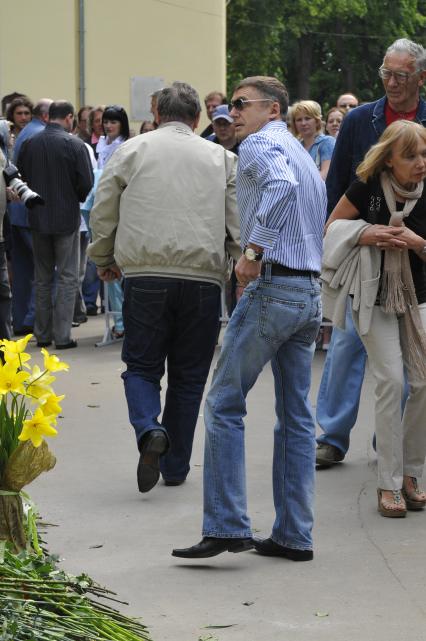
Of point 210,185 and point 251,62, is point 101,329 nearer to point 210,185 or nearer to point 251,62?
point 210,185

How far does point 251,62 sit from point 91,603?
43458 millimetres

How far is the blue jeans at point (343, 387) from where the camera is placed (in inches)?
283

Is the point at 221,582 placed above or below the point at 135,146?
below

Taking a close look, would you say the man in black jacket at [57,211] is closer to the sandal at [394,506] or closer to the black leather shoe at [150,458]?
the black leather shoe at [150,458]

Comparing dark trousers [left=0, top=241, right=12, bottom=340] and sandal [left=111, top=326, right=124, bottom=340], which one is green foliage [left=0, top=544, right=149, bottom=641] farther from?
sandal [left=111, top=326, right=124, bottom=340]

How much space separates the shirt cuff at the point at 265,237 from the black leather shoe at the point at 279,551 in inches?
48.7

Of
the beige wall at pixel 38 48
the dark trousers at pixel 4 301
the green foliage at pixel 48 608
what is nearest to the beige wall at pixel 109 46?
the beige wall at pixel 38 48

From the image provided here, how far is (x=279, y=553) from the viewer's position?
220 inches

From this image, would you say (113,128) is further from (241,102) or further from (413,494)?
Answer: (241,102)

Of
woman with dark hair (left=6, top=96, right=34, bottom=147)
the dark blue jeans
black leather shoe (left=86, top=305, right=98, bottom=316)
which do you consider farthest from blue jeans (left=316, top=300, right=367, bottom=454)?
black leather shoe (left=86, top=305, right=98, bottom=316)

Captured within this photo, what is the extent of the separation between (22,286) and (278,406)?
7647 mm

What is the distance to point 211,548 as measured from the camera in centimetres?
548

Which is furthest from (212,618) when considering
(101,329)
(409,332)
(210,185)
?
(101,329)

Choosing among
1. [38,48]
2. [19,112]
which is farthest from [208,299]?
[38,48]
